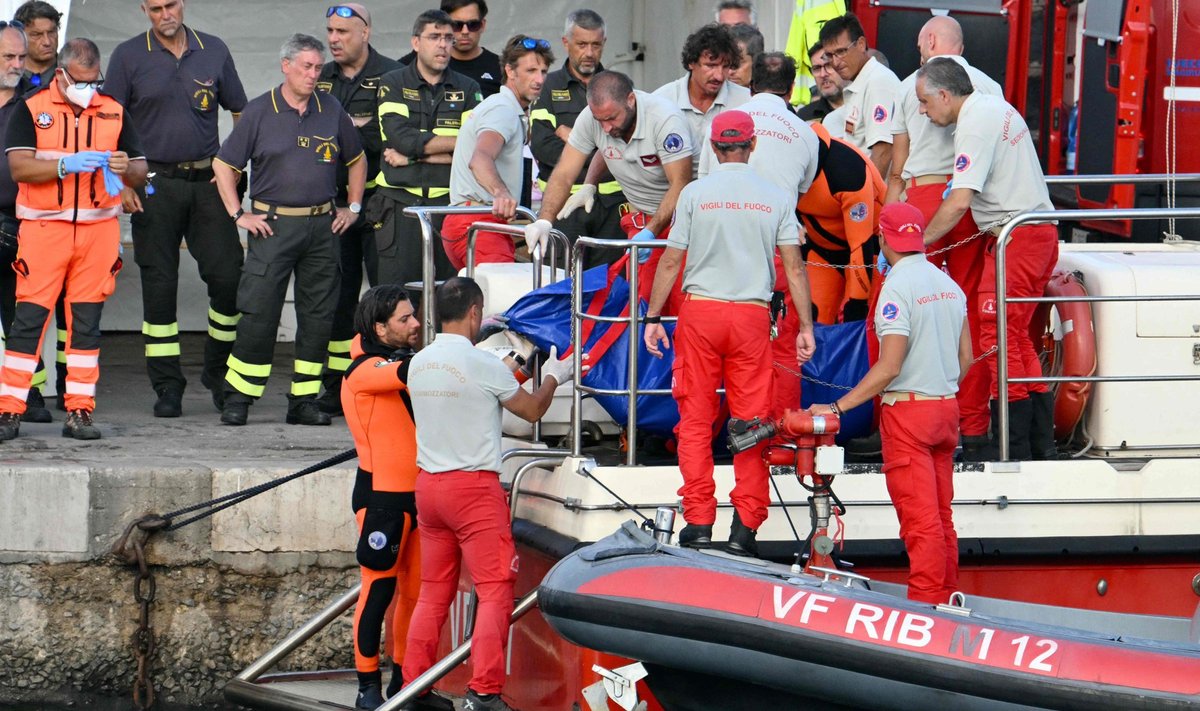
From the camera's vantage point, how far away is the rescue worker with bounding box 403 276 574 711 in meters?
5.81

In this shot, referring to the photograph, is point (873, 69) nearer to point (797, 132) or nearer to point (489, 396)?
point (797, 132)

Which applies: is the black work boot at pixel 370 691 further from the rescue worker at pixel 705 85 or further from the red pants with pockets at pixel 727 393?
the rescue worker at pixel 705 85

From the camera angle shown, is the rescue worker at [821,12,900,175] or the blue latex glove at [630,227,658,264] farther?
the rescue worker at [821,12,900,175]

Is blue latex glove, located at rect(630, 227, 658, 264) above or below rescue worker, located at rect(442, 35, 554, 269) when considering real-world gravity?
below

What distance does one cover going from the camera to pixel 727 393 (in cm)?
573

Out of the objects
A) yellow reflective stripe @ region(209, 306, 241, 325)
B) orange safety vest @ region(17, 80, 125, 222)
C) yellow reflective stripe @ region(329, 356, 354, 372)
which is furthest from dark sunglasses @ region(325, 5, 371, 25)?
yellow reflective stripe @ region(329, 356, 354, 372)

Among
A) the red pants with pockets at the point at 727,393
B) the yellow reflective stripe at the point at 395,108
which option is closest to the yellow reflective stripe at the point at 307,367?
the yellow reflective stripe at the point at 395,108

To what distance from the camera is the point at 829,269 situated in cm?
662

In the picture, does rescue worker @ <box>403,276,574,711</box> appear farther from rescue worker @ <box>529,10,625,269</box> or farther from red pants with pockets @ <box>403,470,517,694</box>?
rescue worker @ <box>529,10,625,269</box>

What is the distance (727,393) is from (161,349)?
3866mm

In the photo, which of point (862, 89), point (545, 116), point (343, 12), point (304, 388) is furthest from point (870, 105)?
point (304, 388)

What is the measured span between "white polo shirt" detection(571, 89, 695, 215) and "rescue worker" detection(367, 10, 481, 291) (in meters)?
1.83

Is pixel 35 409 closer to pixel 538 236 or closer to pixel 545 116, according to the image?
pixel 545 116

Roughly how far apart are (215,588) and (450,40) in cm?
282
